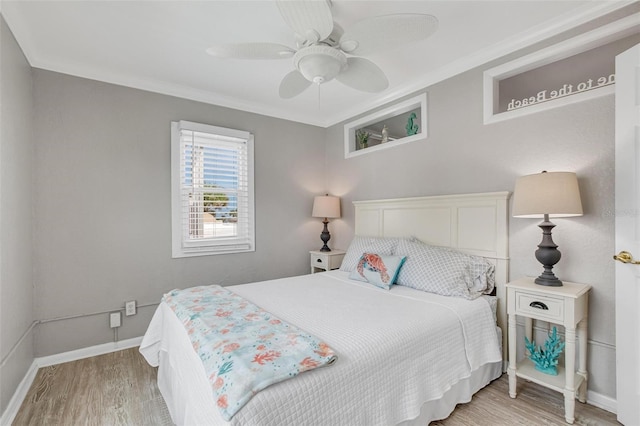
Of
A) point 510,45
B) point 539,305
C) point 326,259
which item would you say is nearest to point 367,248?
point 326,259

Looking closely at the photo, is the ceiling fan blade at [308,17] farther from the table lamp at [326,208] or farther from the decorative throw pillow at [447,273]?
the table lamp at [326,208]

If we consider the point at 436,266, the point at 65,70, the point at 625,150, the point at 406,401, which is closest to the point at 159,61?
the point at 65,70

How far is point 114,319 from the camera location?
2771 millimetres

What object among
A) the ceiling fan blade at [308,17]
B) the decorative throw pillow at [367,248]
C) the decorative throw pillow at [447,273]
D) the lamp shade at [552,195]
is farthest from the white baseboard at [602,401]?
the ceiling fan blade at [308,17]

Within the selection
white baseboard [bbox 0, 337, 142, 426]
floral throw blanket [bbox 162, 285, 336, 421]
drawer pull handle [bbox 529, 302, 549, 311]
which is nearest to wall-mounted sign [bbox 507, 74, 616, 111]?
drawer pull handle [bbox 529, 302, 549, 311]

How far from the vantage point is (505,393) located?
2.05m

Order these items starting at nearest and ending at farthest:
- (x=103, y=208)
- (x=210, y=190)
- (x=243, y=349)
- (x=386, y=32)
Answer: (x=243, y=349) → (x=386, y=32) → (x=103, y=208) → (x=210, y=190)

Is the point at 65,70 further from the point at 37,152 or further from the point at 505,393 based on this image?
the point at 505,393

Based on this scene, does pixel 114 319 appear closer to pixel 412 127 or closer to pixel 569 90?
pixel 412 127

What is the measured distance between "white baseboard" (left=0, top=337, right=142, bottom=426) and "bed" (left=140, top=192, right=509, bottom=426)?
2.47ft

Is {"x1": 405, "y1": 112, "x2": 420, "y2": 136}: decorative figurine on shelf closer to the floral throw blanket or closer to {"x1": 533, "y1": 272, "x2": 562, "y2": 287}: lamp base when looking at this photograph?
{"x1": 533, "y1": 272, "x2": 562, "y2": 287}: lamp base

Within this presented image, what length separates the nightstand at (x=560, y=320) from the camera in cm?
176

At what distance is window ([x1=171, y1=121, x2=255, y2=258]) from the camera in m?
3.11

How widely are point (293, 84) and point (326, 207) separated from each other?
6.18ft
